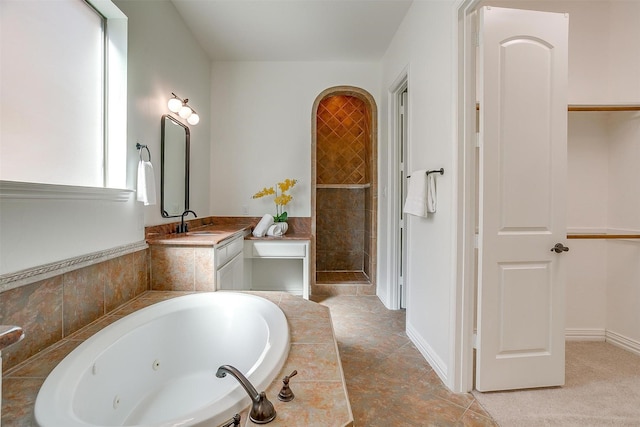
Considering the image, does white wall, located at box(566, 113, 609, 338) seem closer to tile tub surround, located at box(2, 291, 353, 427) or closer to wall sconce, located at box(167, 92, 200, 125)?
tile tub surround, located at box(2, 291, 353, 427)

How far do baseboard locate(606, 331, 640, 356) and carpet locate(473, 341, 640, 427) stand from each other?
0.50 feet

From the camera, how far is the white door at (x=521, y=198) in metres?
1.73

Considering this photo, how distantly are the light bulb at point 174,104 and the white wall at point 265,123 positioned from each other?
1.10 metres

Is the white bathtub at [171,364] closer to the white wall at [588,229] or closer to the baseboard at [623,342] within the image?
the white wall at [588,229]

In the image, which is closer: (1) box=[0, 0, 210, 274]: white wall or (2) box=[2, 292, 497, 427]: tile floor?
(2) box=[2, 292, 497, 427]: tile floor

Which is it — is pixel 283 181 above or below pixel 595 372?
above

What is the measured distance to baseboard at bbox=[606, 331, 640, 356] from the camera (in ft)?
7.41

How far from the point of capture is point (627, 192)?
2.33m

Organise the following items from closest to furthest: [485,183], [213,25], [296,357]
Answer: [296,357] → [485,183] → [213,25]

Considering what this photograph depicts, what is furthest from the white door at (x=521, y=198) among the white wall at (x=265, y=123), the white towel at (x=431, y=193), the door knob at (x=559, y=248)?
the white wall at (x=265, y=123)

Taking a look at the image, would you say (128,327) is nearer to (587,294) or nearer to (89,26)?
(89,26)

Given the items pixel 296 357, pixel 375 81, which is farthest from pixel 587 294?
pixel 375 81

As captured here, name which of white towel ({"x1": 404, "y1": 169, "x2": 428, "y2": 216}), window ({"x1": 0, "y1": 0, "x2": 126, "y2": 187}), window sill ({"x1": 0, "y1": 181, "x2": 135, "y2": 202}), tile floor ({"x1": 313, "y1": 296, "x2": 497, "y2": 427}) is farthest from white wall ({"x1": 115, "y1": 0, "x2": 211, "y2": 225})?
white towel ({"x1": 404, "y1": 169, "x2": 428, "y2": 216})

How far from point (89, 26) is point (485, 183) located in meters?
2.36
